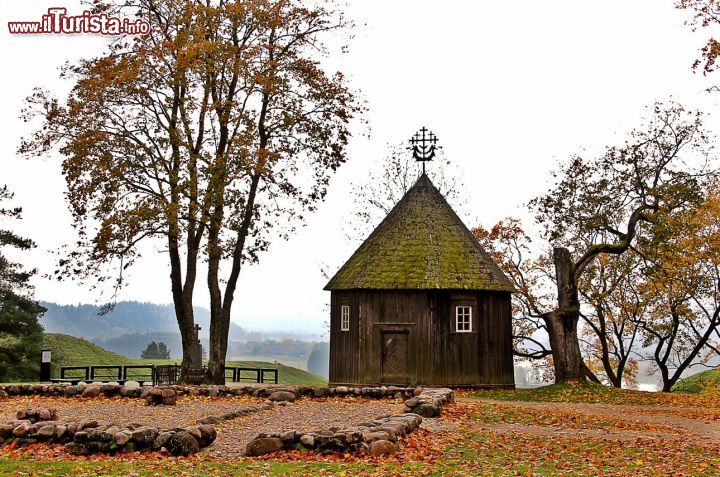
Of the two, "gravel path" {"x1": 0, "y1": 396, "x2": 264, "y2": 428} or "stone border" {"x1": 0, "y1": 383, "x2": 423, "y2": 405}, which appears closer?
"gravel path" {"x1": 0, "y1": 396, "x2": 264, "y2": 428}

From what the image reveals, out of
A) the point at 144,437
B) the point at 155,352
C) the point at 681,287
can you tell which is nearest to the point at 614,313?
the point at 681,287

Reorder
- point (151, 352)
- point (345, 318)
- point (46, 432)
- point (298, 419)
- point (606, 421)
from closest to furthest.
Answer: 1. point (46, 432)
2. point (298, 419)
3. point (606, 421)
4. point (345, 318)
5. point (151, 352)

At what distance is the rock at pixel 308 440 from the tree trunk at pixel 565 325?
20.6 m

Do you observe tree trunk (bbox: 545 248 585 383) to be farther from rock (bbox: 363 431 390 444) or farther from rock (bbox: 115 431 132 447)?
rock (bbox: 115 431 132 447)

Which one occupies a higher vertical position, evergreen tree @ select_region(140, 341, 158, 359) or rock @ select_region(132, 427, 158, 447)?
evergreen tree @ select_region(140, 341, 158, 359)

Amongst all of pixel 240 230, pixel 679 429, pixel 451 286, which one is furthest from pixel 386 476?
pixel 240 230

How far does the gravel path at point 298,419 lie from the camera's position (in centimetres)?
1683

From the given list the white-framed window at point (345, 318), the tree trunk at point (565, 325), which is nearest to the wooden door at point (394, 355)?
the white-framed window at point (345, 318)

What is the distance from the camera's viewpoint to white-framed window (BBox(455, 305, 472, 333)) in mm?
33031

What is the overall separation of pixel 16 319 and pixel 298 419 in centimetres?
2619

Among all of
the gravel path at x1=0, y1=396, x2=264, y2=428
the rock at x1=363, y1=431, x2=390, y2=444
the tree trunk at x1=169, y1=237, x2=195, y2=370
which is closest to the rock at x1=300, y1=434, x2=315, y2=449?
the rock at x1=363, y1=431, x2=390, y2=444

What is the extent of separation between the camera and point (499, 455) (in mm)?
15750

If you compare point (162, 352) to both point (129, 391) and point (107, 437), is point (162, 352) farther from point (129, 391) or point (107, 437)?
point (107, 437)

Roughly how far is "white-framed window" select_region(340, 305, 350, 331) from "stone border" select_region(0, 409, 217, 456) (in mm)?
17550
